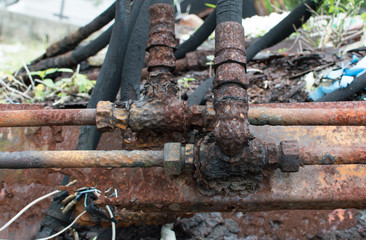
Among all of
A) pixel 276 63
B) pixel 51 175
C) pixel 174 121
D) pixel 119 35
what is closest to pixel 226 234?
pixel 174 121

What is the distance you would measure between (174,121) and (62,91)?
1912mm

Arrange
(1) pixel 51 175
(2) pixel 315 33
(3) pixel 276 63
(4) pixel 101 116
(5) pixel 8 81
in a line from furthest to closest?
(2) pixel 315 33
(5) pixel 8 81
(3) pixel 276 63
(1) pixel 51 175
(4) pixel 101 116

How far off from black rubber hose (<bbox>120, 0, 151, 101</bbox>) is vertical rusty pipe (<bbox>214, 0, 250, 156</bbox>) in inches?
21.1

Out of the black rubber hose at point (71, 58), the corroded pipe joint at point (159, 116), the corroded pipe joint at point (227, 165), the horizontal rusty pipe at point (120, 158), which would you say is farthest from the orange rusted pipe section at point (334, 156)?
the black rubber hose at point (71, 58)

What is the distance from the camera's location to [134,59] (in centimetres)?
153

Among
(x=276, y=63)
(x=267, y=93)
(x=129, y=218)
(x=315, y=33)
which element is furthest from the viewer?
(x=315, y=33)

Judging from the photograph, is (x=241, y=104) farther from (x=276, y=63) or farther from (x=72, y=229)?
(x=276, y=63)

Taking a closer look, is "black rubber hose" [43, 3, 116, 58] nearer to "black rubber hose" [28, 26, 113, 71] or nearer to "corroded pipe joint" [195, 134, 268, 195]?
"black rubber hose" [28, 26, 113, 71]

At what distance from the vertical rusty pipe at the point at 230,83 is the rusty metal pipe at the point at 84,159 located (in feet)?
0.75

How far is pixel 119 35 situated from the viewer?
1.60 metres

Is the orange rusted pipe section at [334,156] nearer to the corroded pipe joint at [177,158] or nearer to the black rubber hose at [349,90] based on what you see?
the corroded pipe joint at [177,158]

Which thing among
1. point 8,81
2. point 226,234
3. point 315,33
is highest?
point 315,33

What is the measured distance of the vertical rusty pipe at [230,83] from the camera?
2.90ft

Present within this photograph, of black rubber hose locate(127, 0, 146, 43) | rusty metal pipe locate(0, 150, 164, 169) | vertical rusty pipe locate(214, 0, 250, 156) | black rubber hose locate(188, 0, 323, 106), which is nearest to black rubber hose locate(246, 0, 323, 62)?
black rubber hose locate(188, 0, 323, 106)
